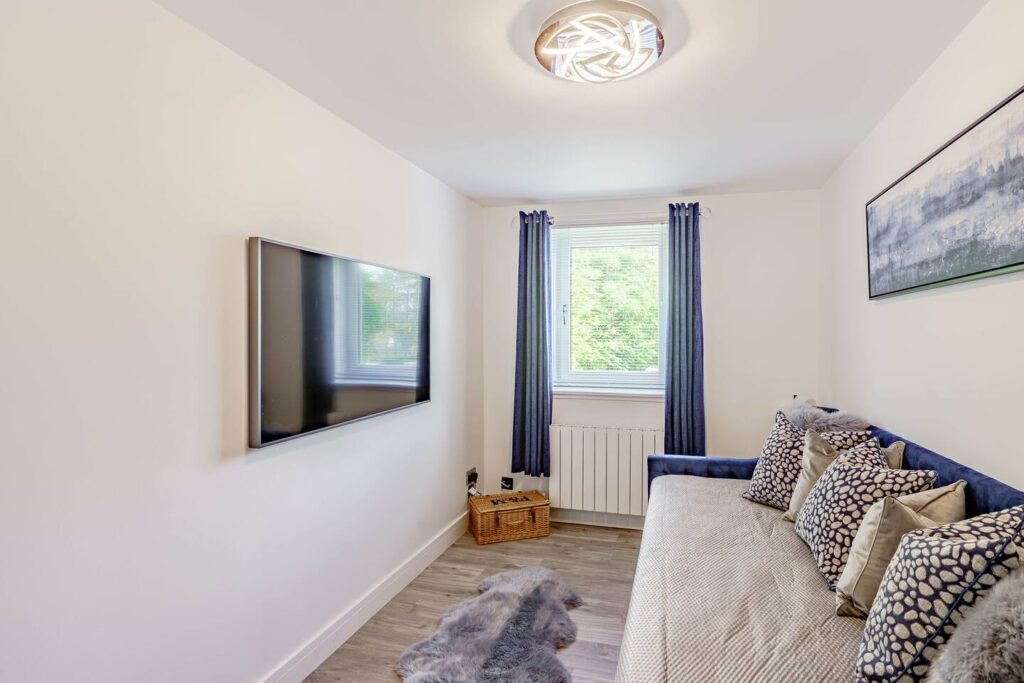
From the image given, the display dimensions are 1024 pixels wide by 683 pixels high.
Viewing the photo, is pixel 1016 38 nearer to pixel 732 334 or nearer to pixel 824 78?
pixel 824 78

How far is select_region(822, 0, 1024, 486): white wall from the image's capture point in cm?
158

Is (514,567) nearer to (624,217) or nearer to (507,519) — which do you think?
(507,519)

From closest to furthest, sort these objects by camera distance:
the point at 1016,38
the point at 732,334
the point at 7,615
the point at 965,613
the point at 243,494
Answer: the point at 965,613 → the point at 7,615 → the point at 1016,38 → the point at 243,494 → the point at 732,334

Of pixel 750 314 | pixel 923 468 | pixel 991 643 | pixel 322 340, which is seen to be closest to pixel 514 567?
pixel 322 340

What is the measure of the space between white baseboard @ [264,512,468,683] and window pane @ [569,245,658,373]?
5.34 ft

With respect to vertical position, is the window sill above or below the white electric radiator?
above

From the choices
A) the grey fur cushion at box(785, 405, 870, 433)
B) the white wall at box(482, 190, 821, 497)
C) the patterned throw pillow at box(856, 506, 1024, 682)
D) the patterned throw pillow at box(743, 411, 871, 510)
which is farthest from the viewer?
the white wall at box(482, 190, 821, 497)

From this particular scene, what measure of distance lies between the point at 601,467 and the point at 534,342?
1011 mm

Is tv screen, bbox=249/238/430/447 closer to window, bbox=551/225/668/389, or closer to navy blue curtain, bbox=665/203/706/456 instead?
window, bbox=551/225/668/389

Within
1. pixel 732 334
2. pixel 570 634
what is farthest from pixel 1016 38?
pixel 570 634

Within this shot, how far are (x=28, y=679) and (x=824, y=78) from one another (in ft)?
10.1

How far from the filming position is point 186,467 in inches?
68.0

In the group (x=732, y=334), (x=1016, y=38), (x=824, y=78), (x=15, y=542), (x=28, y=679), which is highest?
(x=824, y=78)

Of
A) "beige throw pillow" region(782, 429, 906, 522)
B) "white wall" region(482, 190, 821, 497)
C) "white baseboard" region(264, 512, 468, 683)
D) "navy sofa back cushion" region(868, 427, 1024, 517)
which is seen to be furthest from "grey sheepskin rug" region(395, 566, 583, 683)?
"navy sofa back cushion" region(868, 427, 1024, 517)
